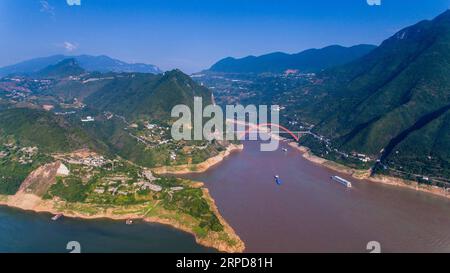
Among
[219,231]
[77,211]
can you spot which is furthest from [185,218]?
[77,211]

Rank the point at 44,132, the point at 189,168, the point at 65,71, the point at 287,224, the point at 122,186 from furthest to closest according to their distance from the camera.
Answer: the point at 65,71, the point at 189,168, the point at 44,132, the point at 122,186, the point at 287,224

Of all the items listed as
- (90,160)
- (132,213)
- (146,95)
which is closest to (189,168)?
(90,160)

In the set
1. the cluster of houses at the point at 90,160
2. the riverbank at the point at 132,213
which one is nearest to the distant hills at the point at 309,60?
the cluster of houses at the point at 90,160

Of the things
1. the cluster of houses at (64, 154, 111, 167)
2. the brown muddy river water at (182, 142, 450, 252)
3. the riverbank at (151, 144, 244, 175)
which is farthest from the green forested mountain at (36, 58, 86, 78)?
the brown muddy river water at (182, 142, 450, 252)

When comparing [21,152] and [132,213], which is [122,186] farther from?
[21,152]

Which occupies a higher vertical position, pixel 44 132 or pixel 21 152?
pixel 44 132

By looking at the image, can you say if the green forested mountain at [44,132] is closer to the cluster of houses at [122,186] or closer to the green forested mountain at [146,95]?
the cluster of houses at [122,186]

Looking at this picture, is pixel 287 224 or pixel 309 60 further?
pixel 309 60

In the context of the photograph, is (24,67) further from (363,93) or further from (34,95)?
(363,93)
